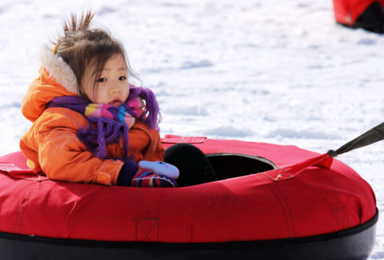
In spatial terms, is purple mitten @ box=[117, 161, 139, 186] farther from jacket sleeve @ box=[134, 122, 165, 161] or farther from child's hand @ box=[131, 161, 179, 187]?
jacket sleeve @ box=[134, 122, 165, 161]

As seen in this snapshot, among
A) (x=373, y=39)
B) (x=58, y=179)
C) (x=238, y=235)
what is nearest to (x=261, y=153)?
(x=238, y=235)

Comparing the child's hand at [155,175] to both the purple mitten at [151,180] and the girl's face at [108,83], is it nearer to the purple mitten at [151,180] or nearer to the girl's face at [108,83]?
the purple mitten at [151,180]

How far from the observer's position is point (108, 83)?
1.97 m

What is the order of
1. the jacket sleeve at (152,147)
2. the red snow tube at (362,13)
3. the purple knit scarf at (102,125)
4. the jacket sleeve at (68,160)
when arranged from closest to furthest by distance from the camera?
the jacket sleeve at (68,160) < the purple knit scarf at (102,125) < the jacket sleeve at (152,147) < the red snow tube at (362,13)

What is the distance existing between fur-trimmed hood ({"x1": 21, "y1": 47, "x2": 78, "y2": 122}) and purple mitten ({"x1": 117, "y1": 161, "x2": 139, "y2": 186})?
35 centimetres

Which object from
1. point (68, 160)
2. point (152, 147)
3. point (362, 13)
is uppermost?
point (68, 160)

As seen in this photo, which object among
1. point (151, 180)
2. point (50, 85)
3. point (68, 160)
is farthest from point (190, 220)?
point (50, 85)

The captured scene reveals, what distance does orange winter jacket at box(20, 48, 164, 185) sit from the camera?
5.78 feet

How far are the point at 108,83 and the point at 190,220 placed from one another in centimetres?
66

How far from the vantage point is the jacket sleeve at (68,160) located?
1749 mm

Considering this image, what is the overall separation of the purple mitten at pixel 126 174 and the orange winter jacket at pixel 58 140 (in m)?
0.02

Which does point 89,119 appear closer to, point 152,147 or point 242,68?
point 152,147

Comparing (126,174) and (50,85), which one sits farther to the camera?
(50,85)

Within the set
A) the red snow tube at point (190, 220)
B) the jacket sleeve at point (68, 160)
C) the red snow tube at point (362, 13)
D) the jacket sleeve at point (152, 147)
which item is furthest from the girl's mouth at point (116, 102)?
the red snow tube at point (362, 13)
